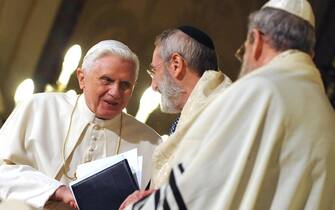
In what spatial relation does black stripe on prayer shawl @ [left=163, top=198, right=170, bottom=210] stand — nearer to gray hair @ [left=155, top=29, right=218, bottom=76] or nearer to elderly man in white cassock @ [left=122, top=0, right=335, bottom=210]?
elderly man in white cassock @ [left=122, top=0, right=335, bottom=210]

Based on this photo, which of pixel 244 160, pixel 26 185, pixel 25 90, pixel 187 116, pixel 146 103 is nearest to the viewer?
pixel 244 160

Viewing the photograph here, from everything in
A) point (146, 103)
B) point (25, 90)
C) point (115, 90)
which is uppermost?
point (115, 90)

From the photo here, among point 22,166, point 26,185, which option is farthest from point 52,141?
point 26,185

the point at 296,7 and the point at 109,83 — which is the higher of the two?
the point at 296,7

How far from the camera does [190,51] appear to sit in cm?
435

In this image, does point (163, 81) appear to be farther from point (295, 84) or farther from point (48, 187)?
point (295, 84)

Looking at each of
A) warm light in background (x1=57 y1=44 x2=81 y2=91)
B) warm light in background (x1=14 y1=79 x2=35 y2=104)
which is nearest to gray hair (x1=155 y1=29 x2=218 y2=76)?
warm light in background (x1=57 y1=44 x2=81 y2=91)

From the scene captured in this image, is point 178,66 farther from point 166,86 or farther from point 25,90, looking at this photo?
point 25,90

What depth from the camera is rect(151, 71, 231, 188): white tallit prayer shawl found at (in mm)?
3571

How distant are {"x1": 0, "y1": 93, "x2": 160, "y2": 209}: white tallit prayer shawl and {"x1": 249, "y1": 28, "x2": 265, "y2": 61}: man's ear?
1.59m

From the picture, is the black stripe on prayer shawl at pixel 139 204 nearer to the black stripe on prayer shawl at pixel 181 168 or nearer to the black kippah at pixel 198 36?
the black stripe on prayer shawl at pixel 181 168

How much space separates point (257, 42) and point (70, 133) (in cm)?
189

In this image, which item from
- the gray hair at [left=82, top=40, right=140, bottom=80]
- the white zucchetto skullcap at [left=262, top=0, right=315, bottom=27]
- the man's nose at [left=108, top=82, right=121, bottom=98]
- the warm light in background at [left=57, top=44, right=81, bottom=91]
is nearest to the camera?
the white zucchetto skullcap at [left=262, top=0, right=315, bottom=27]

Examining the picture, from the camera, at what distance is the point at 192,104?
12.9ft
